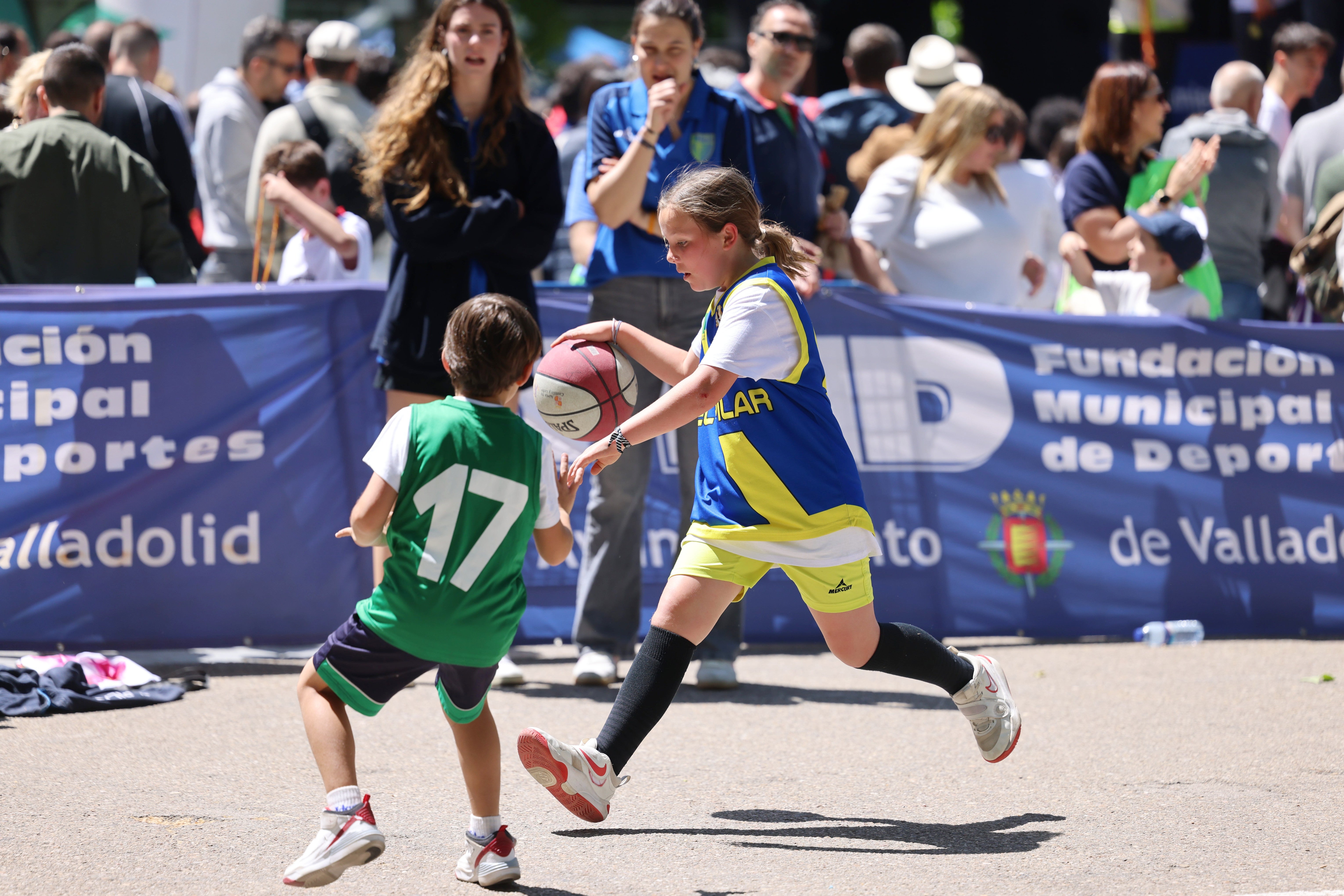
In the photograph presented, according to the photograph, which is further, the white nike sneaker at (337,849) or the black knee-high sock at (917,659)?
the black knee-high sock at (917,659)

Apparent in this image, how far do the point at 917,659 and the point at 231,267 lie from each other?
5.32 m

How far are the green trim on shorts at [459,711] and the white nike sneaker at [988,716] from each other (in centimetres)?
149

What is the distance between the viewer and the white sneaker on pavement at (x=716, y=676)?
5914 mm

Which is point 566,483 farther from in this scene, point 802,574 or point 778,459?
point 802,574

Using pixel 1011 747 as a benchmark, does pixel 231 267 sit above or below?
above

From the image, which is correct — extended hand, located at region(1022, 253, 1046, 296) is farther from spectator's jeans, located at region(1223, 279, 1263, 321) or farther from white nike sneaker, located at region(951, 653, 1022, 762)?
white nike sneaker, located at region(951, 653, 1022, 762)

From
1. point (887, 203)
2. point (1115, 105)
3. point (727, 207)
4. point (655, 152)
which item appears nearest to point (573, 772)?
point (727, 207)

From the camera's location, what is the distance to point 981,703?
440 centimetres

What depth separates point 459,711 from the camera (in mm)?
3619

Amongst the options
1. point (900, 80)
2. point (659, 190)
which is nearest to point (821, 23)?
point (900, 80)

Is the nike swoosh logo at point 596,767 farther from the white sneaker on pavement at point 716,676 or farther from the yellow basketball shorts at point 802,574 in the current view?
the white sneaker on pavement at point 716,676

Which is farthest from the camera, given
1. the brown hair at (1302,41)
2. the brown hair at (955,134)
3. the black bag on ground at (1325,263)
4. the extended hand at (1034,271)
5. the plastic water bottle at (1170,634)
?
the brown hair at (1302,41)

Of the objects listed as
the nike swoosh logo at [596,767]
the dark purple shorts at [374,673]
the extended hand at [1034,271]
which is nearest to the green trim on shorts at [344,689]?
the dark purple shorts at [374,673]

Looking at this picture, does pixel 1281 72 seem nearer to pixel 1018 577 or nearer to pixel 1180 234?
pixel 1180 234
